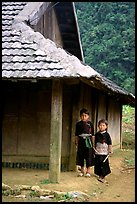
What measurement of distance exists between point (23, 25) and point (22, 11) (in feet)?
2.94

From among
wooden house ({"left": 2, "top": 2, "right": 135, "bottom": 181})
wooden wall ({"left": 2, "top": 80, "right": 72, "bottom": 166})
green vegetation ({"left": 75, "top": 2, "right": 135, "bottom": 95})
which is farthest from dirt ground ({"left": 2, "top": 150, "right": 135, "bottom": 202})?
green vegetation ({"left": 75, "top": 2, "right": 135, "bottom": 95})

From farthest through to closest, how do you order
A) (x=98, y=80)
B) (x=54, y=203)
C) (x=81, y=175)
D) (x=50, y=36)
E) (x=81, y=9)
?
(x=81, y=9)
(x=50, y=36)
(x=81, y=175)
(x=98, y=80)
(x=54, y=203)

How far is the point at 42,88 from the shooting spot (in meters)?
10.4

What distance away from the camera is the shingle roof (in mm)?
7771

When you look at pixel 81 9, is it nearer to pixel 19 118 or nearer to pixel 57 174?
pixel 19 118

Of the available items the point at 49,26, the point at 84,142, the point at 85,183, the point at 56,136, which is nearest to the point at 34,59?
the point at 56,136

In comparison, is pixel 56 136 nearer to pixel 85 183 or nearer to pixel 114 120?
pixel 85 183

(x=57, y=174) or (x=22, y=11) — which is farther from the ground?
(x=22, y=11)

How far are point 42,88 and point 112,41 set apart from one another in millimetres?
24646

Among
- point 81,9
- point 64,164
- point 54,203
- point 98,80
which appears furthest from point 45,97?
point 81,9

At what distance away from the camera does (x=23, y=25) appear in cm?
941

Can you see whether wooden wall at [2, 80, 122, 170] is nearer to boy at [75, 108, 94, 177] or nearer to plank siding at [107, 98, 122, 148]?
boy at [75, 108, 94, 177]

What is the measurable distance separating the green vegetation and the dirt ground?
77.1ft

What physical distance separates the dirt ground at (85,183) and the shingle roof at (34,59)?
2.19 meters
